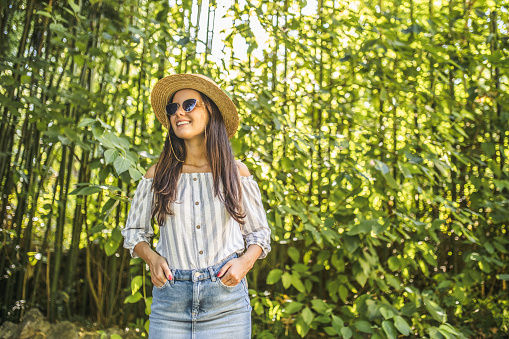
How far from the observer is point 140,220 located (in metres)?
1.47

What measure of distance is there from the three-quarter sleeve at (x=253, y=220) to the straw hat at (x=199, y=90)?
24 cm

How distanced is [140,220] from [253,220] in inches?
14.7

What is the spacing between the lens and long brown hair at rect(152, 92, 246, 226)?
144cm

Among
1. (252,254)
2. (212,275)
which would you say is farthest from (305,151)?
(212,275)

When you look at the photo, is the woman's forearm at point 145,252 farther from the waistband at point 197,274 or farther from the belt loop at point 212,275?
the belt loop at point 212,275

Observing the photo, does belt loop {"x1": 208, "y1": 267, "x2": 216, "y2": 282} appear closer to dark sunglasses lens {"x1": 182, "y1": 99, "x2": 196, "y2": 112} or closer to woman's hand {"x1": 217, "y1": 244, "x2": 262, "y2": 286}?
woman's hand {"x1": 217, "y1": 244, "x2": 262, "y2": 286}

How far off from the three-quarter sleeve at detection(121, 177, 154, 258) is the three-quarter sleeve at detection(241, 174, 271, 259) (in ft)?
1.04

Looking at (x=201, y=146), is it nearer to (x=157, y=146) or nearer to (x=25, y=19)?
(x=157, y=146)

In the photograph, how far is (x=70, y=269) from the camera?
10.9ft

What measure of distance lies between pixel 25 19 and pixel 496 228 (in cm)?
382

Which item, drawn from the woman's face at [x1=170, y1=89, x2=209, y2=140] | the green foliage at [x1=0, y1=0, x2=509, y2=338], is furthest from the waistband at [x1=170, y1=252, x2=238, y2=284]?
the green foliage at [x1=0, y1=0, x2=509, y2=338]

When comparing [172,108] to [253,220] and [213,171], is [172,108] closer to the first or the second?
[213,171]

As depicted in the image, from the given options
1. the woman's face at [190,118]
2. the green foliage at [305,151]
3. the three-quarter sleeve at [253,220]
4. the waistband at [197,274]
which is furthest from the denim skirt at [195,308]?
the green foliage at [305,151]

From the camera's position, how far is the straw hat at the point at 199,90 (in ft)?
4.98
